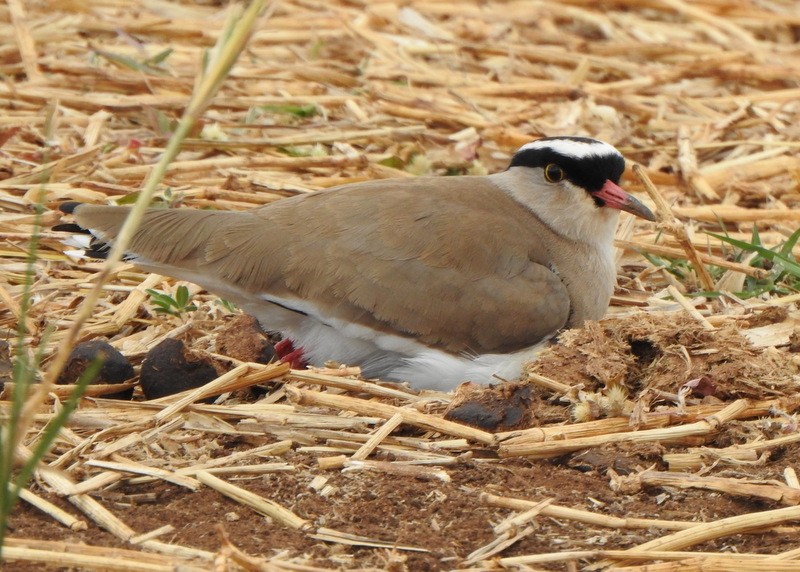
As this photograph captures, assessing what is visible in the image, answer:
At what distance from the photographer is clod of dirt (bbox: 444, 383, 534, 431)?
145 inches

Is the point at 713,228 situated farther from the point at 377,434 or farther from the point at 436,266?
→ the point at 377,434

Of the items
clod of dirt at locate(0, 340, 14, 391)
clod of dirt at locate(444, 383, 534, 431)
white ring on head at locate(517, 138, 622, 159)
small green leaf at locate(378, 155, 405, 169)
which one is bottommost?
clod of dirt at locate(0, 340, 14, 391)

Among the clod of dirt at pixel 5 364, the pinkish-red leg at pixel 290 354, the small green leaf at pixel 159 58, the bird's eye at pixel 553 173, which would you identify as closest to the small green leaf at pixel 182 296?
the pinkish-red leg at pixel 290 354

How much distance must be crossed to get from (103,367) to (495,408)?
132cm

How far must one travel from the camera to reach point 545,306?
441 cm

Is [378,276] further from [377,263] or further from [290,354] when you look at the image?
[290,354]

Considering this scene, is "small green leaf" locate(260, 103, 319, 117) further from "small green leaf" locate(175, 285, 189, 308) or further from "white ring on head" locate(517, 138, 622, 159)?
"small green leaf" locate(175, 285, 189, 308)

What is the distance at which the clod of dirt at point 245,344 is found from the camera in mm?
4309

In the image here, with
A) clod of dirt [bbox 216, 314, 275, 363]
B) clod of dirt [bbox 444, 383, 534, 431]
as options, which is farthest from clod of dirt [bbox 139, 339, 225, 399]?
clod of dirt [bbox 444, 383, 534, 431]

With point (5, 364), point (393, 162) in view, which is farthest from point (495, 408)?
point (393, 162)

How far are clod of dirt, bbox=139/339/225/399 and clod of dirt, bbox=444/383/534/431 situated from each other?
0.87 m

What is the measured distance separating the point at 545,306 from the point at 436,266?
0.43m

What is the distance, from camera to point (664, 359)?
4.02 m

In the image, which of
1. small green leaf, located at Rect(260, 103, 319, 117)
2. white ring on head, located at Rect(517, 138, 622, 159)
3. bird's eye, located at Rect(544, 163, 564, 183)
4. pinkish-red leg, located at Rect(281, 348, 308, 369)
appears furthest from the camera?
small green leaf, located at Rect(260, 103, 319, 117)
